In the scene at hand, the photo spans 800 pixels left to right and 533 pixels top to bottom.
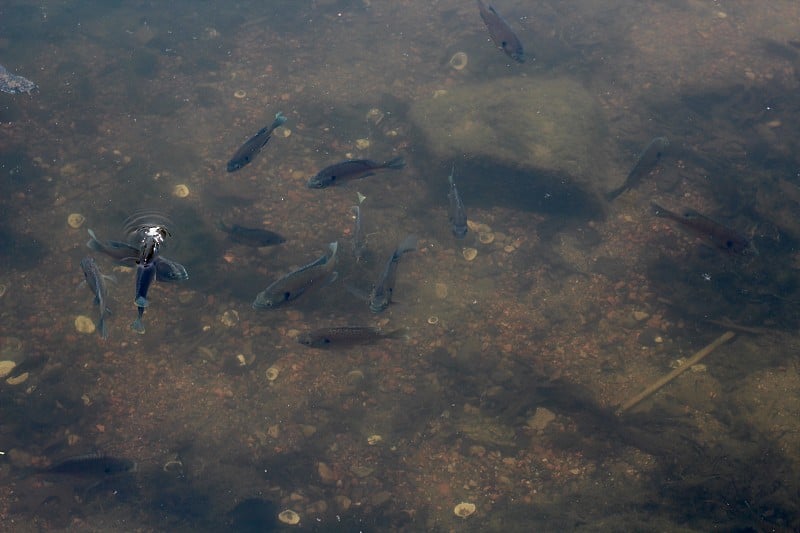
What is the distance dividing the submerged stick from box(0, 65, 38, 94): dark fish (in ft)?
41.0

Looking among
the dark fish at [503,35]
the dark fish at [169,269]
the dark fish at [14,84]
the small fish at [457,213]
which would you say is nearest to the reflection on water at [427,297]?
the dark fish at [14,84]

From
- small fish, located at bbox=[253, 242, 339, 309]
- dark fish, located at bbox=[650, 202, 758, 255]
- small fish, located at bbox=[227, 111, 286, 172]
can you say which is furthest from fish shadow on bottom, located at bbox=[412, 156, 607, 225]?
small fish, located at bbox=[253, 242, 339, 309]

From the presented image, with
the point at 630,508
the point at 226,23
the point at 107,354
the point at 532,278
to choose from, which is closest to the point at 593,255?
the point at 532,278

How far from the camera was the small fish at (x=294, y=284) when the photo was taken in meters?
5.23

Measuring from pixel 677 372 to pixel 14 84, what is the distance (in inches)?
514

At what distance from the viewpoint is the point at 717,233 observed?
568 centimetres

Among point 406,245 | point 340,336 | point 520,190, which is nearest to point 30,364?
point 340,336

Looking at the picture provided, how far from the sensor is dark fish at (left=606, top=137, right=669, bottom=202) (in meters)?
6.94

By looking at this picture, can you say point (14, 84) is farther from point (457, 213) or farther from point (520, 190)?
point (520, 190)

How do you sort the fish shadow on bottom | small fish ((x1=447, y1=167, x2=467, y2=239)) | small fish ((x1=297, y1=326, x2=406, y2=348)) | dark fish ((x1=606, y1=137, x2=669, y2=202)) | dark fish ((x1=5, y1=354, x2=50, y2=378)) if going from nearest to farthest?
1. small fish ((x1=297, y1=326, x2=406, y2=348))
2. dark fish ((x1=5, y1=354, x2=50, y2=378))
3. small fish ((x1=447, y1=167, x2=467, y2=239))
4. dark fish ((x1=606, y1=137, x2=669, y2=202))
5. the fish shadow on bottom

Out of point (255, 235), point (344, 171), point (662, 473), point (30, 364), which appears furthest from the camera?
point (255, 235)

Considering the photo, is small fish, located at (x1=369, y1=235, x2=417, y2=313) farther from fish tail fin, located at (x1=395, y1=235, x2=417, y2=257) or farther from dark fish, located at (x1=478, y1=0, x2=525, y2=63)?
dark fish, located at (x1=478, y1=0, x2=525, y2=63)

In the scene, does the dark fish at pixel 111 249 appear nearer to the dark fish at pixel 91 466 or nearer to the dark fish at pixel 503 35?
the dark fish at pixel 91 466

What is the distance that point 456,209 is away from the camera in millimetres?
6453
